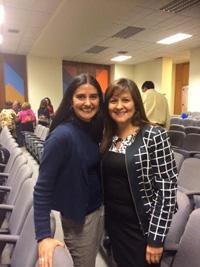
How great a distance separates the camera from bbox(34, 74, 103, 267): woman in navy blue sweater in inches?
45.4

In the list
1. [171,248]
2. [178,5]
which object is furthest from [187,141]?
[171,248]

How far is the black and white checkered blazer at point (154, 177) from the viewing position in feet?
3.93

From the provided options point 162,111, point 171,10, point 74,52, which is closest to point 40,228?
point 162,111

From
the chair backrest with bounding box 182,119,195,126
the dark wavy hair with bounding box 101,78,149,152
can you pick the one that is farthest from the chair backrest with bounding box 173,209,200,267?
the chair backrest with bounding box 182,119,195,126

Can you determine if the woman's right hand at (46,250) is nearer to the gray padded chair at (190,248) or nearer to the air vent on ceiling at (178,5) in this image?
the gray padded chair at (190,248)

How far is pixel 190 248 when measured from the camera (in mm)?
1366

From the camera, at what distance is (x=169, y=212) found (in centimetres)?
121

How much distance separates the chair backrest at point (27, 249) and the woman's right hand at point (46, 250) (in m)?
0.11

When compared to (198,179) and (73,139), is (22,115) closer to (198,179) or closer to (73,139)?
(198,179)

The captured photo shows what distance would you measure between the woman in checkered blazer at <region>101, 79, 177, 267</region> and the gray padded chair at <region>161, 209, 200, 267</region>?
0.20 meters

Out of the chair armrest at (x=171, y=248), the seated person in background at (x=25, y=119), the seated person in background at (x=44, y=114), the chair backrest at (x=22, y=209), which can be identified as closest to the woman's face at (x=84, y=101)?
the chair backrest at (x=22, y=209)

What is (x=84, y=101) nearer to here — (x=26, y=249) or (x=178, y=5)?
(x=26, y=249)

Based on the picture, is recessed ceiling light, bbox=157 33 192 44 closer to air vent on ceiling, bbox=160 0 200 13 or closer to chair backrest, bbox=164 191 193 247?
air vent on ceiling, bbox=160 0 200 13

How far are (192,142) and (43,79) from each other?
7.60 metres
